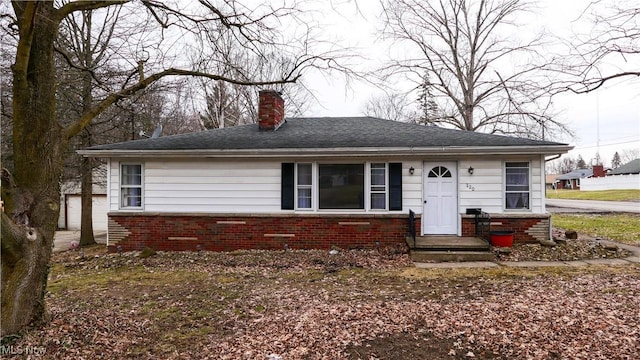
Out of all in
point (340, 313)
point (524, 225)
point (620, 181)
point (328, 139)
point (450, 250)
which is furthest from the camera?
point (620, 181)

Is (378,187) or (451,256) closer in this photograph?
(451,256)

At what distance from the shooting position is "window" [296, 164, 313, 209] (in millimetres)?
10078

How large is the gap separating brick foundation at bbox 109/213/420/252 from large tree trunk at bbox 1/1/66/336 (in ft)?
18.3

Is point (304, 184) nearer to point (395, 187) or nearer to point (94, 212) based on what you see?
point (395, 187)

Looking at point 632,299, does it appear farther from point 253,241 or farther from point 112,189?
point 112,189

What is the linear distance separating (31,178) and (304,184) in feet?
21.1

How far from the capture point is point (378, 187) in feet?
32.6

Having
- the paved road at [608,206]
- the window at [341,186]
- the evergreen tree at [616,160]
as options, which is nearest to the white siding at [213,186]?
the window at [341,186]

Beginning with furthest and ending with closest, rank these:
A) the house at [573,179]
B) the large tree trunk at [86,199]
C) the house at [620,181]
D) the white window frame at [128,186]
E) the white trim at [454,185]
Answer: the house at [573,179] < the house at [620,181] < the large tree trunk at [86,199] < the white window frame at [128,186] < the white trim at [454,185]

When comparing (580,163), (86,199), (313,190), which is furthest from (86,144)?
(580,163)

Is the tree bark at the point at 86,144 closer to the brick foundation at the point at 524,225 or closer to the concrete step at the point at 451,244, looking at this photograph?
the concrete step at the point at 451,244

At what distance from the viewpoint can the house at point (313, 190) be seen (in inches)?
379

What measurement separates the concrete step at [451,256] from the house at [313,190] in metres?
1.14

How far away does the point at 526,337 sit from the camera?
13.8 ft
